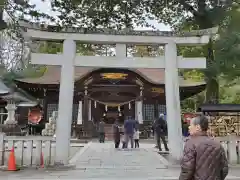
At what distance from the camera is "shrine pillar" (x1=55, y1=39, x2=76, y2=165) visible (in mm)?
10453

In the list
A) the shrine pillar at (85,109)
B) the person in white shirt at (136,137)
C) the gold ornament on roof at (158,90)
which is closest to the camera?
the person in white shirt at (136,137)

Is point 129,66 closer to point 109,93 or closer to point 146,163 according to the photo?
point 146,163

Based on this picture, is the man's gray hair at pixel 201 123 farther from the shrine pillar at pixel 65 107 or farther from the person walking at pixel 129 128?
the person walking at pixel 129 128

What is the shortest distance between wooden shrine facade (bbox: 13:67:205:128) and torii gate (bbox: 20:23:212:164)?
12.8m

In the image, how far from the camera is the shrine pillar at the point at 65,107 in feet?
34.3

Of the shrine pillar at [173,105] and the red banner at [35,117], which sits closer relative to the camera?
the shrine pillar at [173,105]

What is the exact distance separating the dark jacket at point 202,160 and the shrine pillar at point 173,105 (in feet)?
24.0

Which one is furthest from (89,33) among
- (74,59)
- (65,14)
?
(65,14)

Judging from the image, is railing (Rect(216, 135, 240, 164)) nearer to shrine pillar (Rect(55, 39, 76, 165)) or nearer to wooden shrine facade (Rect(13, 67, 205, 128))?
shrine pillar (Rect(55, 39, 76, 165))

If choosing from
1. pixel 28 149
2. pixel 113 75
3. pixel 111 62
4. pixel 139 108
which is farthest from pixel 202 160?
pixel 139 108

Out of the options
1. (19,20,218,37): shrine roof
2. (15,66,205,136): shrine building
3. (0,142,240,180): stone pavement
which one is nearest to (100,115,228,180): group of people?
(0,142,240,180): stone pavement

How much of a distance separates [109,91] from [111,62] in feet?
49.7

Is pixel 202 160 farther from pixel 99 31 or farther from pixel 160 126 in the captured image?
pixel 160 126

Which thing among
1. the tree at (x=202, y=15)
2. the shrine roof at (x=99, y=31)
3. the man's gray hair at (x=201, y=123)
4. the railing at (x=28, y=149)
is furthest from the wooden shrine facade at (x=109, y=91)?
the man's gray hair at (x=201, y=123)
